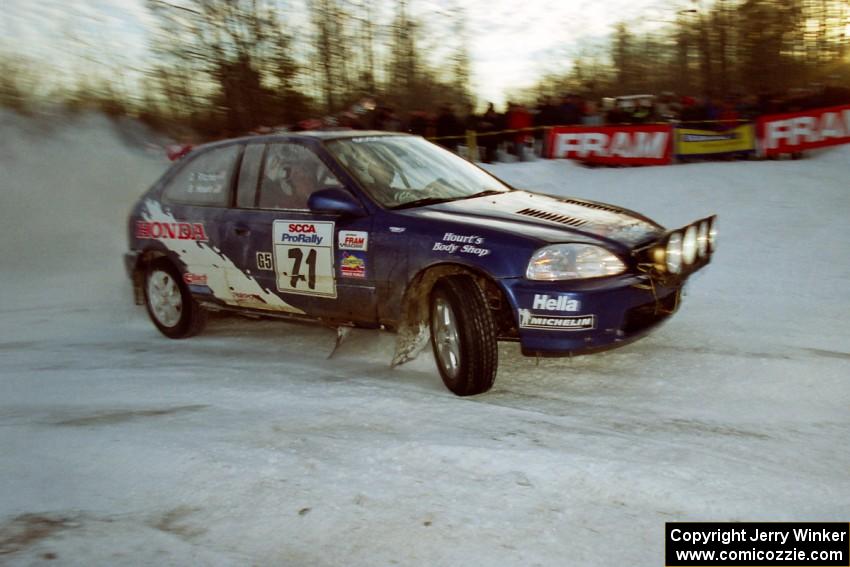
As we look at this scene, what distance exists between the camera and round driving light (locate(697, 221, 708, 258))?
4.38 meters

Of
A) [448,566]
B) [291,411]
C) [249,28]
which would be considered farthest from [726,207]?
[249,28]

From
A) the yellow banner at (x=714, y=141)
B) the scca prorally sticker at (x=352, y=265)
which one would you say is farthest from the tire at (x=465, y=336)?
the yellow banner at (x=714, y=141)

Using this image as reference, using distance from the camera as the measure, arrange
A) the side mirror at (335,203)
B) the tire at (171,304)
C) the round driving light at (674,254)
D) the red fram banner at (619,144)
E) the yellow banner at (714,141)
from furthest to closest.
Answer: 1. the red fram banner at (619,144)
2. the yellow banner at (714,141)
3. the tire at (171,304)
4. the side mirror at (335,203)
5. the round driving light at (674,254)

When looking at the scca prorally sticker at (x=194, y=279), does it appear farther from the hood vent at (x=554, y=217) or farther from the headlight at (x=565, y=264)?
the headlight at (x=565, y=264)

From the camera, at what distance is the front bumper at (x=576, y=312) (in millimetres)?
3721

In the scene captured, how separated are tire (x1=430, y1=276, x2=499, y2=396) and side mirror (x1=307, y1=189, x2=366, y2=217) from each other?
698 mm

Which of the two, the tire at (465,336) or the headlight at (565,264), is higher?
the headlight at (565,264)

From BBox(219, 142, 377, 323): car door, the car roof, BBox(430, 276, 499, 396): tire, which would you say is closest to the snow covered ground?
BBox(430, 276, 499, 396): tire

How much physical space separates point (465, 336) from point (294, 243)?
1.42 metres

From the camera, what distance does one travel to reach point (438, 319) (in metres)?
4.05

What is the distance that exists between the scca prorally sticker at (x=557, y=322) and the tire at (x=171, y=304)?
109 inches

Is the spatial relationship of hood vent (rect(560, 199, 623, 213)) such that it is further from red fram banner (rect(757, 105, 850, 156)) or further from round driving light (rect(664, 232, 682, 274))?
red fram banner (rect(757, 105, 850, 156))

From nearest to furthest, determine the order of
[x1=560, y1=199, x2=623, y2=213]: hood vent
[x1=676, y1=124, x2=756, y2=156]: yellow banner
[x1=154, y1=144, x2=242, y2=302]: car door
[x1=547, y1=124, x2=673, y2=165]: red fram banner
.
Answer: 1. [x1=560, y1=199, x2=623, y2=213]: hood vent
2. [x1=154, y1=144, x2=242, y2=302]: car door
3. [x1=676, y1=124, x2=756, y2=156]: yellow banner
4. [x1=547, y1=124, x2=673, y2=165]: red fram banner

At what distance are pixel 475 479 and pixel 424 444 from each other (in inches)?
16.3
